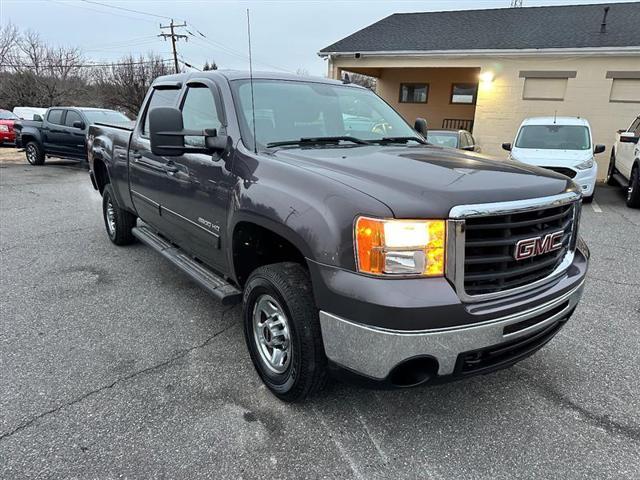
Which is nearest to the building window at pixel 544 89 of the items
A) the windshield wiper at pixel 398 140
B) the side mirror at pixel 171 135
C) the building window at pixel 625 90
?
the building window at pixel 625 90

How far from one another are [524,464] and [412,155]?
182 centimetres

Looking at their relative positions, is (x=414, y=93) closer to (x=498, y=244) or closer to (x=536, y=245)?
(x=536, y=245)

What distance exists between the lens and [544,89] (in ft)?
47.3

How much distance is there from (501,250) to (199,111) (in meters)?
2.52

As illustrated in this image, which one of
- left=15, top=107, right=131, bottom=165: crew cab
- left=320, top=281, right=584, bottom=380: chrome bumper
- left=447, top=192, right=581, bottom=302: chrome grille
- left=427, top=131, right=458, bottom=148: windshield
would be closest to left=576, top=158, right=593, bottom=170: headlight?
left=427, top=131, right=458, bottom=148: windshield

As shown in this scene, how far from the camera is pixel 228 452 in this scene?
229cm

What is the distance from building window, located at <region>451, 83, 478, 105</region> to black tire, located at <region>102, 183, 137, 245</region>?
1704cm

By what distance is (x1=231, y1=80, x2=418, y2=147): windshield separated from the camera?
122 inches

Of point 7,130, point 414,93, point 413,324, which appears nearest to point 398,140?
point 413,324

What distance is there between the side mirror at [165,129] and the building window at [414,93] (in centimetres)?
1863

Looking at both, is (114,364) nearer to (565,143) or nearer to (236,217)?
(236,217)

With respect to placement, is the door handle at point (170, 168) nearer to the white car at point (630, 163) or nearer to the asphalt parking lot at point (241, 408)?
the asphalt parking lot at point (241, 408)

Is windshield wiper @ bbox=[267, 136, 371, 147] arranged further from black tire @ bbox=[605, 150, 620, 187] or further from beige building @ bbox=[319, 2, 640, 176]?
beige building @ bbox=[319, 2, 640, 176]

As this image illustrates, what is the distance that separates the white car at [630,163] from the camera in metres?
8.93
